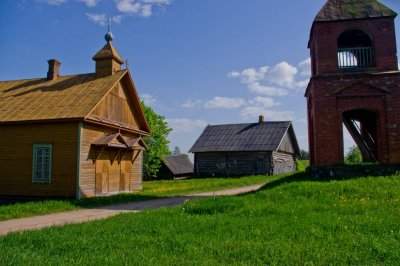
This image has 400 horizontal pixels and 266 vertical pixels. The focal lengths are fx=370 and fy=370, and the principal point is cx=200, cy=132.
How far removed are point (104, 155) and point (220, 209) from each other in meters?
9.98

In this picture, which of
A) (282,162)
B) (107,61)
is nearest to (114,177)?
(107,61)

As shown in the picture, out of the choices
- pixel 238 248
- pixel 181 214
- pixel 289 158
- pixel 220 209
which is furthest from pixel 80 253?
pixel 289 158

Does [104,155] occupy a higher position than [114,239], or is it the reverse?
[104,155]

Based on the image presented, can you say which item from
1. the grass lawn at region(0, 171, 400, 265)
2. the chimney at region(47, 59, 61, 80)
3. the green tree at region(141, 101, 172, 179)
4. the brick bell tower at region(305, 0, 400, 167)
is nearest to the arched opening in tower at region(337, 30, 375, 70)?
the brick bell tower at region(305, 0, 400, 167)

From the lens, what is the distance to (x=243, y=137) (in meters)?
36.8

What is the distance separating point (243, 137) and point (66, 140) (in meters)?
23.0

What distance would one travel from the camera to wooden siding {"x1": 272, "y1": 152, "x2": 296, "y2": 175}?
34816 mm

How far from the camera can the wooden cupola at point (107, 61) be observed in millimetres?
20797

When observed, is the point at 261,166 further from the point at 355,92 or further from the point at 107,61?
the point at 355,92

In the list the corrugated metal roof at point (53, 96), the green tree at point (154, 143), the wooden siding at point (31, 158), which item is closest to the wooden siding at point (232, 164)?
the green tree at point (154, 143)

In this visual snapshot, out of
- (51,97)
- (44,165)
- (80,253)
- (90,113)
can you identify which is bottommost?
(80,253)

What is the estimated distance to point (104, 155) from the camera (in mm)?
18156

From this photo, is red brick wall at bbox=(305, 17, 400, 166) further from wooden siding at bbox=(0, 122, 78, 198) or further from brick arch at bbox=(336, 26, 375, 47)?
wooden siding at bbox=(0, 122, 78, 198)

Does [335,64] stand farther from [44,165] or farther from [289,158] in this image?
[289,158]
